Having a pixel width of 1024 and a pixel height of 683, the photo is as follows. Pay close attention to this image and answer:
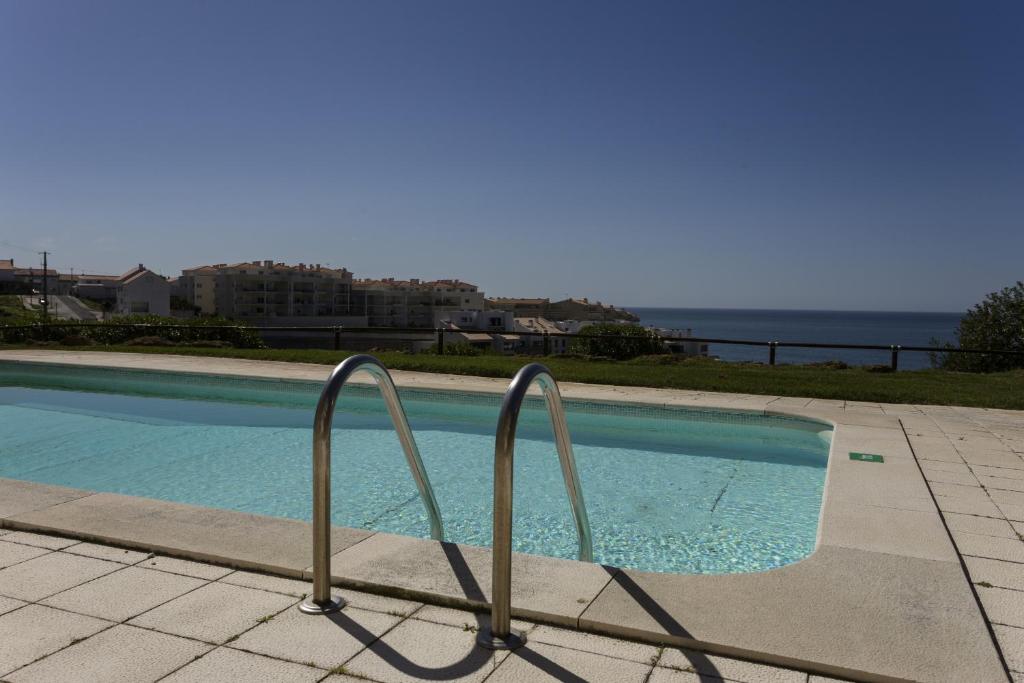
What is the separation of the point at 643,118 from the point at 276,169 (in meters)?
18.0

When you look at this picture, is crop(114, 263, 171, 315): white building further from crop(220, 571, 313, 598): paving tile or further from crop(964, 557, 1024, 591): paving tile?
crop(964, 557, 1024, 591): paving tile

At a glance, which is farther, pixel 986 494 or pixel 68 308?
pixel 68 308

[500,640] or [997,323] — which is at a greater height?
[997,323]

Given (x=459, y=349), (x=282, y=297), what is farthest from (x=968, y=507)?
(x=282, y=297)

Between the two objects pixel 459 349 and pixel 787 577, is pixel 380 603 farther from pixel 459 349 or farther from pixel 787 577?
pixel 459 349

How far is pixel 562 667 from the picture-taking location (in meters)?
2.08

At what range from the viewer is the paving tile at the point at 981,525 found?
3580mm

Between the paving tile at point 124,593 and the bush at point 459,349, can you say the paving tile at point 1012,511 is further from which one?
the bush at point 459,349

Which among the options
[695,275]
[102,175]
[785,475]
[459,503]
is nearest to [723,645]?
[459,503]

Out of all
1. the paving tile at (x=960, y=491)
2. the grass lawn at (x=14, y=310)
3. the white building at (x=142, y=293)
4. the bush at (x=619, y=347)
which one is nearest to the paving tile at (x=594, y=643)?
the paving tile at (x=960, y=491)

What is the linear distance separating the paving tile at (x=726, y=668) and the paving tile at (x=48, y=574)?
2248 millimetres

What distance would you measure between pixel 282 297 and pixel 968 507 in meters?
78.5

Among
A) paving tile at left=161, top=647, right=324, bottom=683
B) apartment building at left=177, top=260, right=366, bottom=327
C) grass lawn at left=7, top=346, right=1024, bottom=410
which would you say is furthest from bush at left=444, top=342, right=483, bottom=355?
apartment building at left=177, top=260, right=366, bottom=327

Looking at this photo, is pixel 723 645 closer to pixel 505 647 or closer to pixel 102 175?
pixel 505 647
